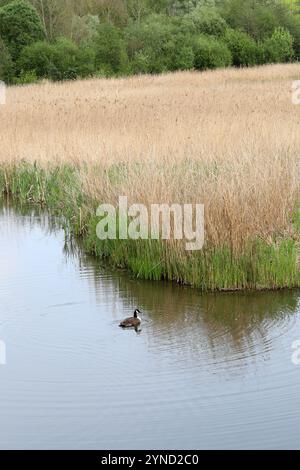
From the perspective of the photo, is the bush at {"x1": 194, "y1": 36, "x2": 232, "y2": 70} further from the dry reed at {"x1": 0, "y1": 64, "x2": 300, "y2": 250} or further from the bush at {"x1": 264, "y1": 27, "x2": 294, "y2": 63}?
the dry reed at {"x1": 0, "y1": 64, "x2": 300, "y2": 250}

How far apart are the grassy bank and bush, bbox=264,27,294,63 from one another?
1686 cm

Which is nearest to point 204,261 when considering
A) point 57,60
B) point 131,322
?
point 131,322

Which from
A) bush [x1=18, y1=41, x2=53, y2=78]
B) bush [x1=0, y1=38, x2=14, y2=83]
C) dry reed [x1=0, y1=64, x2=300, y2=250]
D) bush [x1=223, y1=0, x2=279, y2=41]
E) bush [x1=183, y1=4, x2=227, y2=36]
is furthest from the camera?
bush [x1=223, y1=0, x2=279, y2=41]

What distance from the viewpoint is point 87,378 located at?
6297 mm

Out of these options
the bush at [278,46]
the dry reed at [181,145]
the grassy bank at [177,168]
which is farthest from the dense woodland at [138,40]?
the grassy bank at [177,168]

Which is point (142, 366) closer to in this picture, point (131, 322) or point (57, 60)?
point (131, 322)

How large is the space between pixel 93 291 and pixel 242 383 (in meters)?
2.62

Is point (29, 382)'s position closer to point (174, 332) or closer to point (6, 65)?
point (174, 332)

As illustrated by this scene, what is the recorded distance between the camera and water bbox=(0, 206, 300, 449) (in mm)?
5535

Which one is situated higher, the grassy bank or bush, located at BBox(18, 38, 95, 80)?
bush, located at BBox(18, 38, 95, 80)

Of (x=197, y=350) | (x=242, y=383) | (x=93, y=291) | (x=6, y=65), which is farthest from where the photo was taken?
(x=6, y=65)

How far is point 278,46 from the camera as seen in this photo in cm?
3812

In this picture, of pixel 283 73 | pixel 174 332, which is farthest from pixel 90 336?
pixel 283 73

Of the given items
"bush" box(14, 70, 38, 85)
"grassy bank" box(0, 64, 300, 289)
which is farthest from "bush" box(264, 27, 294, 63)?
"grassy bank" box(0, 64, 300, 289)
